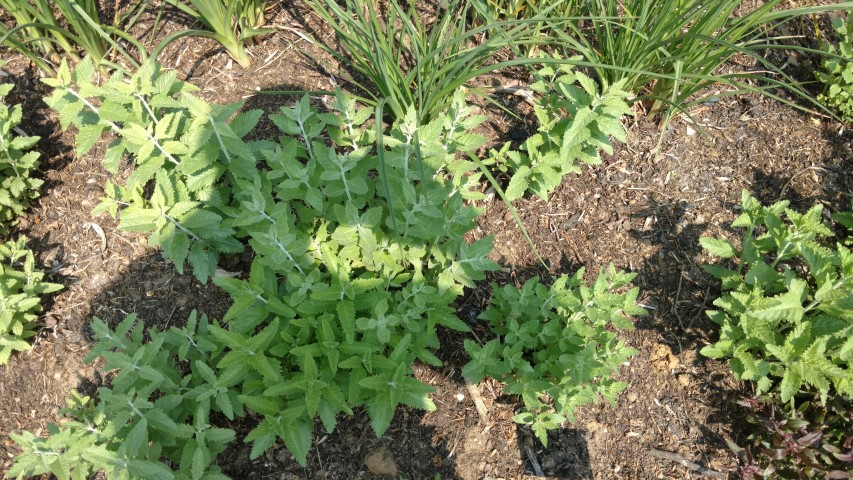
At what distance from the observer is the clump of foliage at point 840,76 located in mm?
2865

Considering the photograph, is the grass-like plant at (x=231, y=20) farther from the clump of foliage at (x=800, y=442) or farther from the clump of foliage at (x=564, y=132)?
the clump of foliage at (x=800, y=442)

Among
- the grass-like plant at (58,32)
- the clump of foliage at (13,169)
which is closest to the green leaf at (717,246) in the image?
the grass-like plant at (58,32)

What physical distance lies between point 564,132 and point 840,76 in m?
1.68

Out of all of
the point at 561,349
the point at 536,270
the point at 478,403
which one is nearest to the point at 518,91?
the point at 536,270

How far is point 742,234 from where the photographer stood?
2.81 metres

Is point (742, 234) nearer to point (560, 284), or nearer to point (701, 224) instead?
point (701, 224)

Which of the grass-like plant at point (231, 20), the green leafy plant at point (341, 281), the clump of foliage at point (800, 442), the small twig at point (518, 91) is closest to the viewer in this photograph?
the green leafy plant at point (341, 281)

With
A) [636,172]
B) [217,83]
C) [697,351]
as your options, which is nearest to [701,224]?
[636,172]

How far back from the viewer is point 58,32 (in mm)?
2781

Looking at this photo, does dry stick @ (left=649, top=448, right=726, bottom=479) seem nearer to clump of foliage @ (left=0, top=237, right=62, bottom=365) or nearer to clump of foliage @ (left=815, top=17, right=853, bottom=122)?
clump of foliage @ (left=815, top=17, right=853, bottom=122)

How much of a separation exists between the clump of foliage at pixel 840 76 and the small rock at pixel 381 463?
2.90m

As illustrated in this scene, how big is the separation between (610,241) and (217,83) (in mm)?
2209

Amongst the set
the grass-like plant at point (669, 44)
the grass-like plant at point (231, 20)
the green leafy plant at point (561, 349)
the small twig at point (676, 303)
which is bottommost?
the small twig at point (676, 303)

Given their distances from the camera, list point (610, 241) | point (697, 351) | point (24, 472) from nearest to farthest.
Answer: point (24, 472), point (697, 351), point (610, 241)
